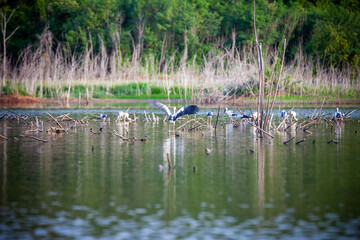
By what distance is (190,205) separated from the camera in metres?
5.80

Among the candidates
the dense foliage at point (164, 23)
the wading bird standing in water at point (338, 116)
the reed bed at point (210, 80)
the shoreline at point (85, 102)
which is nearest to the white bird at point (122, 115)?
the wading bird standing in water at point (338, 116)

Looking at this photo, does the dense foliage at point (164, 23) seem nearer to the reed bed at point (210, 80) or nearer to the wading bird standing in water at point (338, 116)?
the reed bed at point (210, 80)

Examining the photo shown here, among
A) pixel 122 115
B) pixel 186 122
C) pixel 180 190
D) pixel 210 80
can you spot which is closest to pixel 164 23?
pixel 210 80

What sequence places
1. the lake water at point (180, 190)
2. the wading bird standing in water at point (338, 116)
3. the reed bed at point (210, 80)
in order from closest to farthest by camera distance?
the lake water at point (180, 190), the wading bird standing in water at point (338, 116), the reed bed at point (210, 80)

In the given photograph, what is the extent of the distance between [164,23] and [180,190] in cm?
3700

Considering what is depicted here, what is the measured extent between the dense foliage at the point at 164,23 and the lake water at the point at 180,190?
29.8 meters

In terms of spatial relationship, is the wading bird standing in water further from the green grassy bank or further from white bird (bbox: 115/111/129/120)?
the green grassy bank

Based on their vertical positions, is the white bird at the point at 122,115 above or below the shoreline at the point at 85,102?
below

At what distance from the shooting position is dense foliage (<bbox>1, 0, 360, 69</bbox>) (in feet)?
133

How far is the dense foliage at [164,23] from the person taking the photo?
40.6 m

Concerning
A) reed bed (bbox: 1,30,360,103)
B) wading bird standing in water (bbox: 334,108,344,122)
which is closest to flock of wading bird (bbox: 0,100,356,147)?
wading bird standing in water (bbox: 334,108,344,122)

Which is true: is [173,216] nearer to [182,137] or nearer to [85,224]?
[85,224]

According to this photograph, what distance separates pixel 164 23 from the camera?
42562 millimetres

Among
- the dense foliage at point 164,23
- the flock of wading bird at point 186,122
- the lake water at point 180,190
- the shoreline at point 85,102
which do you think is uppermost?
the dense foliage at point 164,23
